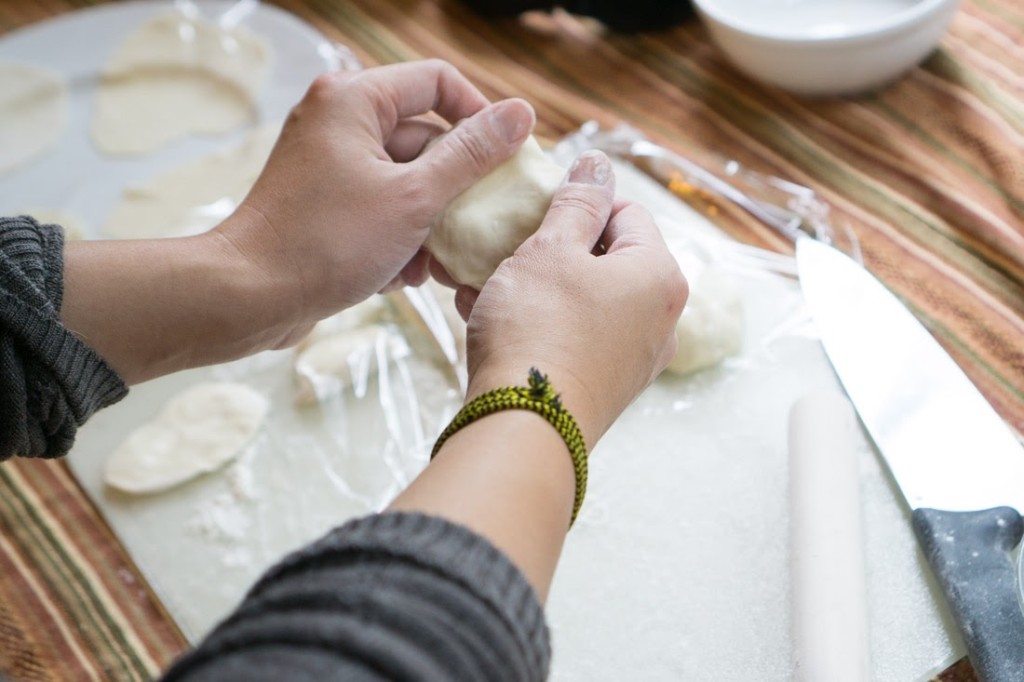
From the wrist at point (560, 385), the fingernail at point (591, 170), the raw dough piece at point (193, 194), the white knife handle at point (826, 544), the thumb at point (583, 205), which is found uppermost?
the fingernail at point (591, 170)

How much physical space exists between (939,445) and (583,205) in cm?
45

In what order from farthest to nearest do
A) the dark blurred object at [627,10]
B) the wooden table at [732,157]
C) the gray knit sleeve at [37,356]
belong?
the dark blurred object at [627,10]
the wooden table at [732,157]
the gray knit sleeve at [37,356]

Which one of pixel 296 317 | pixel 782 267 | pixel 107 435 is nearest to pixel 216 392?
pixel 107 435

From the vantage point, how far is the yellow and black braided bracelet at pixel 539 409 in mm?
677

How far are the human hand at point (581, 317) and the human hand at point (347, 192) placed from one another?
0.15 meters

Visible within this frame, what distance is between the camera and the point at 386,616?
516mm

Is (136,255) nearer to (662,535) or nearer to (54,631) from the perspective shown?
(54,631)

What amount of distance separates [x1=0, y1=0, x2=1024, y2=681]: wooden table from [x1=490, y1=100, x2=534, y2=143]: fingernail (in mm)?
422

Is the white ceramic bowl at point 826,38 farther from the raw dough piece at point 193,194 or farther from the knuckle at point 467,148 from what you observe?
the raw dough piece at point 193,194

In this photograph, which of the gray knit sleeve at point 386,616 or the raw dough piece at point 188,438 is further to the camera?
Answer: the raw dough piece at point 188,438

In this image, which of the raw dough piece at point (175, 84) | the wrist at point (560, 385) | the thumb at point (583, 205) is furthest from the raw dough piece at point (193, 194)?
the wrist at point (560, 385)

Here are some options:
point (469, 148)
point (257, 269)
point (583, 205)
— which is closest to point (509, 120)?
point (469, 148)

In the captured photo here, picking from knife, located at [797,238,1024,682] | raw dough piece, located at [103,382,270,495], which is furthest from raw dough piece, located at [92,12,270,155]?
knife, located at [797,238,1024,682]

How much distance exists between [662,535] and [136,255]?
24.2 inches
